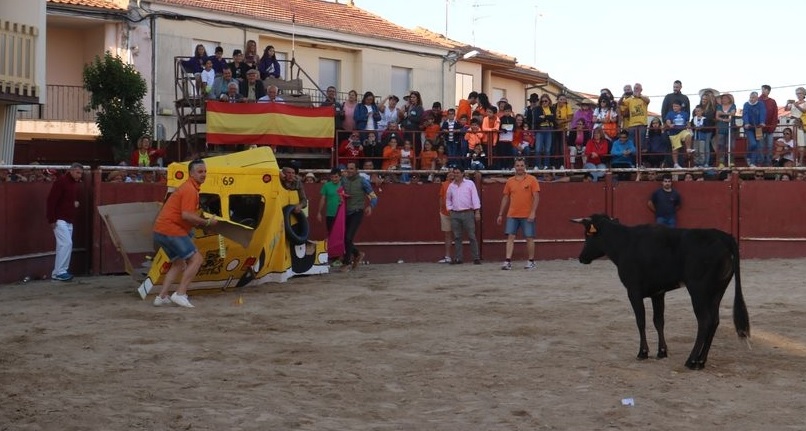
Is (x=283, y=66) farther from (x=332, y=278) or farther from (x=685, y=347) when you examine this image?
(x=685, y=347)

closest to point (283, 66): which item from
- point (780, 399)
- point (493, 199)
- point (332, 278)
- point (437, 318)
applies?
point (493, 199)

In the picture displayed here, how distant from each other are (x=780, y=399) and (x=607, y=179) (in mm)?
13140

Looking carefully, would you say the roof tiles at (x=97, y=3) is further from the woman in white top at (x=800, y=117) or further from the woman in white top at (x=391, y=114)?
the woman in white top at (x=800, y=117)

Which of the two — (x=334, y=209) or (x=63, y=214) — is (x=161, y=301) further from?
(x=334, y=209)

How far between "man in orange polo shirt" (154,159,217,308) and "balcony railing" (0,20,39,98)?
9542mm

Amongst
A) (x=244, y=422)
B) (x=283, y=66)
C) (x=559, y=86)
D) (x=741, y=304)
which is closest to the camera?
(x=244, y=422)

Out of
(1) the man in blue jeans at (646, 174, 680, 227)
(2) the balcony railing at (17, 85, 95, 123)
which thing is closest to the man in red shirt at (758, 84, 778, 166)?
(1) the man in blue jeans at (646, 174, 680, 227)

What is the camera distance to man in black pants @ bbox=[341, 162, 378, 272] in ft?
60.6

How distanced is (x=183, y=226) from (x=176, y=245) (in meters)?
0.23

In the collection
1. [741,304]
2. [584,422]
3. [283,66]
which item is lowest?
[584,422]

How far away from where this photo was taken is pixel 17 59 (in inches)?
846

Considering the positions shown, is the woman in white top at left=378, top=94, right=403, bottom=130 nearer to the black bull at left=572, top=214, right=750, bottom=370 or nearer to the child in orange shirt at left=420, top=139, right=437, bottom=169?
the child in orange shirt at left=420, top=139, right=437, bottom=169

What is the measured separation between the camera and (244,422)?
7.37 meters

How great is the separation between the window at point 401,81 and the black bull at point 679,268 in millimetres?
25643
